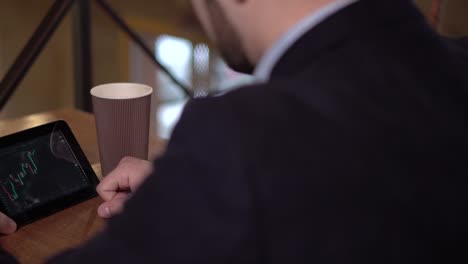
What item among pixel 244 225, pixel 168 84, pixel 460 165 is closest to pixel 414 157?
pixel 460 165

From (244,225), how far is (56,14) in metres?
1.20

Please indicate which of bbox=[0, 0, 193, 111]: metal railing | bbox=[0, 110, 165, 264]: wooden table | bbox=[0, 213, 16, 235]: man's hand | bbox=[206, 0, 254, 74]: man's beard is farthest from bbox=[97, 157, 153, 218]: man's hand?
bbox=[0, 0, 193, 111]: metal railing

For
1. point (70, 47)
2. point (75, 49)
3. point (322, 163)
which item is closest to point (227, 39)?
Result: point (322, 163)

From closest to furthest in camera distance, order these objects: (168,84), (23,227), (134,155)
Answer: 1. (23,227)
2. (134,155)
3. (168,84)

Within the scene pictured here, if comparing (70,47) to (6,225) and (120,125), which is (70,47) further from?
(6,225)

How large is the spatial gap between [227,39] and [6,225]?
407 millimetres

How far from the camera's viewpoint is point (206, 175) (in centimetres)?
43

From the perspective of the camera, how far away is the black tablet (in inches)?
30.5

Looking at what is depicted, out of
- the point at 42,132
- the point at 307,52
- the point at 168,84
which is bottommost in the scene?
the point at 168,84

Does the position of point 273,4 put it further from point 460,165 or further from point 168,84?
point 168,84

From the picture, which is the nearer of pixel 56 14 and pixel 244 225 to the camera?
pixel 244 225

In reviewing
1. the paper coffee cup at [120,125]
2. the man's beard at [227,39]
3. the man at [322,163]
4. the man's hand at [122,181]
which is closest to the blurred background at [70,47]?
the paper coffee cup at [120,125]

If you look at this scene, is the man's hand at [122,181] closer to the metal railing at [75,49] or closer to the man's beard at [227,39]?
the man's beard at [227,39]

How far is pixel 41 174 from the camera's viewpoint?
31.7 inches
